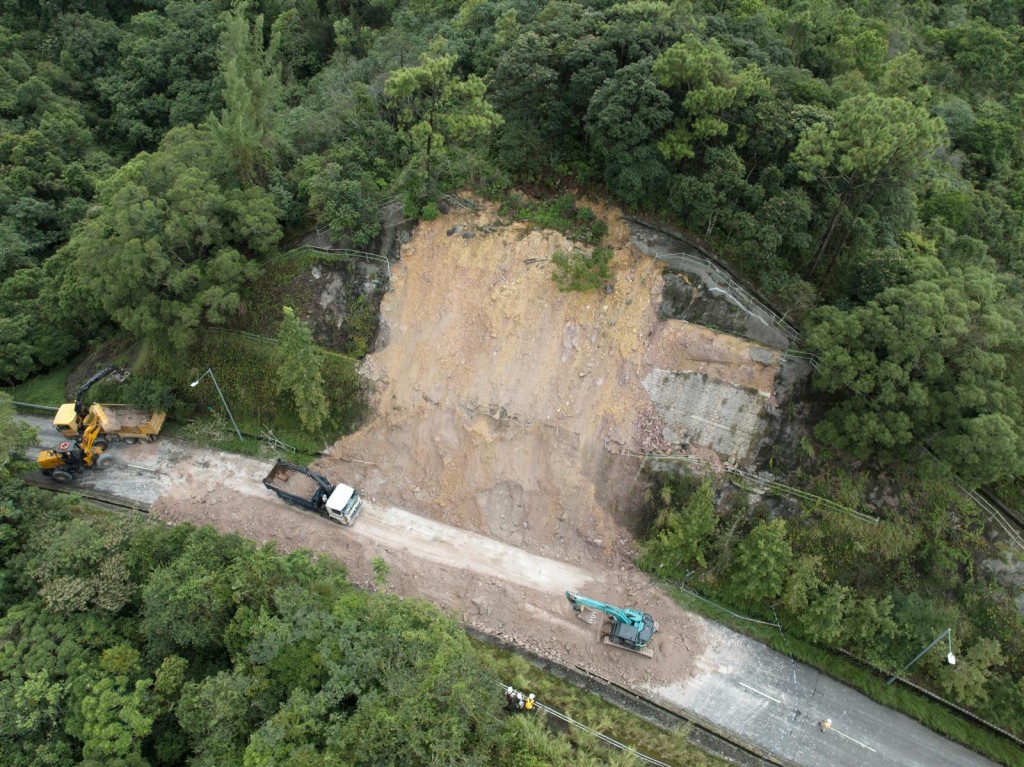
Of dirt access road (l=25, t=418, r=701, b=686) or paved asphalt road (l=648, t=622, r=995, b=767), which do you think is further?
dirt access road (l=25, t=418, r=701, b=686)

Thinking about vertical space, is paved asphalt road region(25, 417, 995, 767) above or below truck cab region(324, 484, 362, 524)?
below

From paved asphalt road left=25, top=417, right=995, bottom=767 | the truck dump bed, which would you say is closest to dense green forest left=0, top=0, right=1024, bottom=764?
the truck dump bed

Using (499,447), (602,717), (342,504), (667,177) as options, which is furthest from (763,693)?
(667,177)

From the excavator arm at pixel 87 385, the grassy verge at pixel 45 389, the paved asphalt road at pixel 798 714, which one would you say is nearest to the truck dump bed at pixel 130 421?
the excavator arm at pixel 87 385

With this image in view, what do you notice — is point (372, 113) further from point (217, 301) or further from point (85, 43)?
point (85, 43)

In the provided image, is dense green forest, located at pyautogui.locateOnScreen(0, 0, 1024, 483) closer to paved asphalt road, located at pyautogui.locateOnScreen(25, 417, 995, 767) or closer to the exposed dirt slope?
the exposed dirt slope

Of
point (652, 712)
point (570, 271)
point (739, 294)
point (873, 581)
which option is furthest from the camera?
point (570, 271)

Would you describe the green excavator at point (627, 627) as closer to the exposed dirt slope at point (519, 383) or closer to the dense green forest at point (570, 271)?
the exposed dirt slope at point (519, 383)

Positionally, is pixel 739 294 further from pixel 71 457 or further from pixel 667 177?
pixel 71 457
